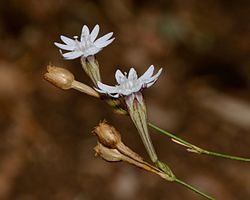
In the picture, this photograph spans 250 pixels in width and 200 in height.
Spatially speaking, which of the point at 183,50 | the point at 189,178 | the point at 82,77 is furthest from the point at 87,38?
the point at 183,50

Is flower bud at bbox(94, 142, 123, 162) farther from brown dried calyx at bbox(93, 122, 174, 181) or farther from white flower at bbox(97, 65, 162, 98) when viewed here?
white flower at bbox(97, 65, 162, 98)

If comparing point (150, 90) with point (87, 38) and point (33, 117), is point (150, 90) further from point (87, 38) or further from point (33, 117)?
point (87, 38)

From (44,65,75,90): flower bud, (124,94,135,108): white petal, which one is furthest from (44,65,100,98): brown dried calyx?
(124,94,135,108): white petal

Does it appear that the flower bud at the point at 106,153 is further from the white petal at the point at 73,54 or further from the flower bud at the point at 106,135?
the white petal at the point at 73,54

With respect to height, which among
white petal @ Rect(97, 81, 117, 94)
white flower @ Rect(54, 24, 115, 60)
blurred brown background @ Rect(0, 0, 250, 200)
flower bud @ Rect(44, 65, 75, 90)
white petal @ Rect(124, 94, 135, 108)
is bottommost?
blurred brown background @ Rect(0, 0, 250, 200)

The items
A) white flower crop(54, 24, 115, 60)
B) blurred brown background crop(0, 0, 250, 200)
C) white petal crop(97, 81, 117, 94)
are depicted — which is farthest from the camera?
blurred brown background crop(0, 0, 250, 200)

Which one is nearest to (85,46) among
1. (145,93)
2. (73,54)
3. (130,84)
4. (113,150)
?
(73,54)
